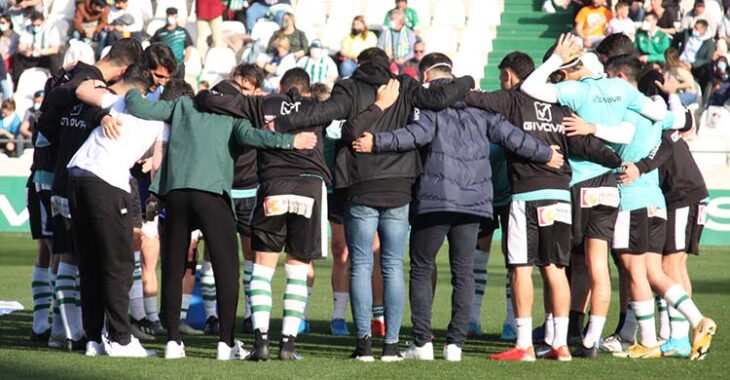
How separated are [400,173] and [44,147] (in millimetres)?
3039

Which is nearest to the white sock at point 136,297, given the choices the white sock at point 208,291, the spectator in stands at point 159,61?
the white sock at point 208,291

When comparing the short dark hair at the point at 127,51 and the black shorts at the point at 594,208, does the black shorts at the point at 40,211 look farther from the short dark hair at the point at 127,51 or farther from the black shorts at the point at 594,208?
the black shorts at the point at 594,208

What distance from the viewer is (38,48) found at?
29.1 m

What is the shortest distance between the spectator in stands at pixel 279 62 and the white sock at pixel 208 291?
13503mm

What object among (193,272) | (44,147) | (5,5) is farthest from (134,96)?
(5,5)

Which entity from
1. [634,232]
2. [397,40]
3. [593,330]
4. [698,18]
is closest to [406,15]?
[397,40]

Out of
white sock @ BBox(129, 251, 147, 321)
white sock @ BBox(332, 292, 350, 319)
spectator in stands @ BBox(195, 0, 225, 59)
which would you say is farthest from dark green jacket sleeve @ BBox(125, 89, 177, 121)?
spectator in stands @ BBox(195, 0, 225, 59)

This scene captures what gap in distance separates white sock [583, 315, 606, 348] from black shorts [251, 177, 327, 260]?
2166mm

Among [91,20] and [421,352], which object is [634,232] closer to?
[421,352]

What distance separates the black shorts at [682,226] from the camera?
1207 centimetres

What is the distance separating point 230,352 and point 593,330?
2.74m

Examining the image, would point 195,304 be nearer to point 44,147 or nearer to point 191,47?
point 44,147

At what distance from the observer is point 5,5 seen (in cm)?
3070

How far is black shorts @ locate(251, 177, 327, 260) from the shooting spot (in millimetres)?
10508
